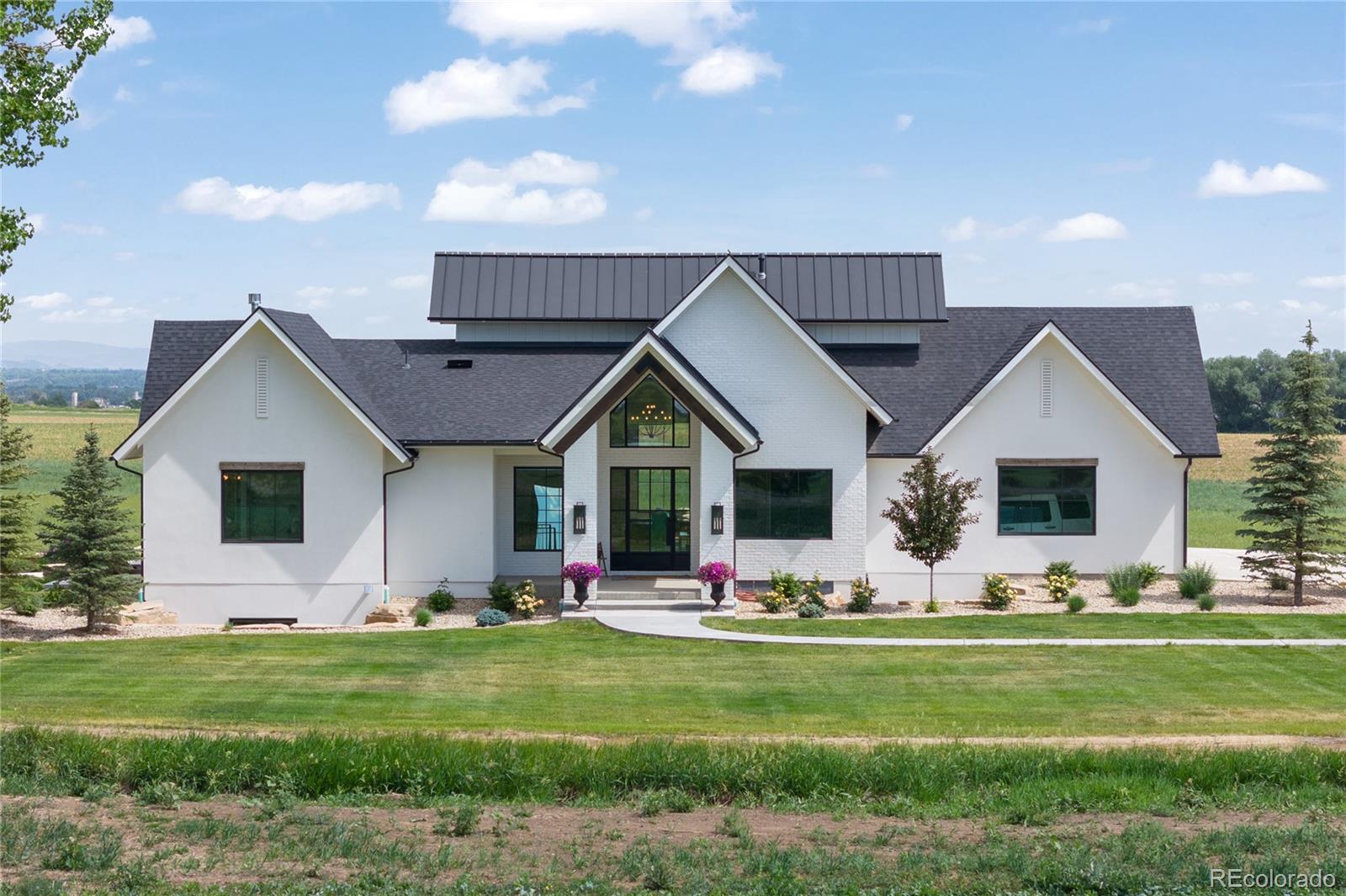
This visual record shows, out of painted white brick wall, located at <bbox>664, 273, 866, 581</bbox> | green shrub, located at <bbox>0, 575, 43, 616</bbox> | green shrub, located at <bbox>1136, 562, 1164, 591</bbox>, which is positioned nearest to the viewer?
green shrub, located at <bbox>0, 575, 43, 616</bbox>

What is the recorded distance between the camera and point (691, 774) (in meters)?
12.0

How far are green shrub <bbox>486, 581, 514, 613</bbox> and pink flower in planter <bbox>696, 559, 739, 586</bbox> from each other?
3786 millimetres

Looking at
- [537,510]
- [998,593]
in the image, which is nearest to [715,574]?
[537,510]

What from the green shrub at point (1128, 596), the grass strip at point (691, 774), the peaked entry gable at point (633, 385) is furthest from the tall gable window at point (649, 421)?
the grass strip at point (691, 774)

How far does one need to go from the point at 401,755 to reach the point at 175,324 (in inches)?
743

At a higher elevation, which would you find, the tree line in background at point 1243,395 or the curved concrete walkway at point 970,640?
the tree line in background at point 1243,395

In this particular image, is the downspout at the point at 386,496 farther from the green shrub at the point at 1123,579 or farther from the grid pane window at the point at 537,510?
the green shrub at the point at 1123,579

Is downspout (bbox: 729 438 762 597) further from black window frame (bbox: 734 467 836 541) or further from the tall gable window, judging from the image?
the tall gable window

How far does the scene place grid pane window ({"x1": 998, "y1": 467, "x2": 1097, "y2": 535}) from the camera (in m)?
28.2

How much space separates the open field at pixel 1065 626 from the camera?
21922 millimetres

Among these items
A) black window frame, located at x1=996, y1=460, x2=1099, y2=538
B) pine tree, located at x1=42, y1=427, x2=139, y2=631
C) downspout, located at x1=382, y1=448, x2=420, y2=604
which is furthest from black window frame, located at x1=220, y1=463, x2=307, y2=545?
black window frame, located at x1=996, y1=460, x2=1099, y2=538

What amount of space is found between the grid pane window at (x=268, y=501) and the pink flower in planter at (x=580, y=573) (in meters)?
5.82

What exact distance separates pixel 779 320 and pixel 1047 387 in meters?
6.34

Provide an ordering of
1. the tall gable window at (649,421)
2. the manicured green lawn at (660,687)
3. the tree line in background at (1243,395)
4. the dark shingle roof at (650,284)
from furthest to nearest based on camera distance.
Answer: the tree line in background at (1243,395) < the dark shingle roof at (650,284) < the tall gable window at (649,421) < the manicured green lawn at (660,687)
